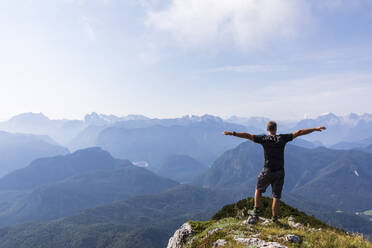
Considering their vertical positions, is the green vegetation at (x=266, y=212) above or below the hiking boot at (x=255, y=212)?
below

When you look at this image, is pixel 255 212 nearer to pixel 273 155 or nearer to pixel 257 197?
pixel 257 197

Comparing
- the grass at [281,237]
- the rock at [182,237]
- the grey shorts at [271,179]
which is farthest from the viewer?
the rock at [182,237]

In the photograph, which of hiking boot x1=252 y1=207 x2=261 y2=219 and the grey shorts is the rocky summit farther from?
the grey shorts

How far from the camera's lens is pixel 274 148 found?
11430 mm

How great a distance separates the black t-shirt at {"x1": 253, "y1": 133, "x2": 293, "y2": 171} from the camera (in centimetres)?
1132

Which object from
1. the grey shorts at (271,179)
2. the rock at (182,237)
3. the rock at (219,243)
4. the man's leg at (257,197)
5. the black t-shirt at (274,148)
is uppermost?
the black t-shirt at (274,148)

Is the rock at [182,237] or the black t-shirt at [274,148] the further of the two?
the rock at [182,237]

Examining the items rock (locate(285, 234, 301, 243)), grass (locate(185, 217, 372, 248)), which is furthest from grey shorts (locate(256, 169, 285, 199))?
rock (locate(285, 234, 301, 243))

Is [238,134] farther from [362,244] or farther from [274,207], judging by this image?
[362,244]

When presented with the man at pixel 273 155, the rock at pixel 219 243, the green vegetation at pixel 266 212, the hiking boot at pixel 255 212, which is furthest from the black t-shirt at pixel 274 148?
the green vegetation at pixel 266 212

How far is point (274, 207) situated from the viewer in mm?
12383

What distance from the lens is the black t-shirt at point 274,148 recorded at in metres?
11.3

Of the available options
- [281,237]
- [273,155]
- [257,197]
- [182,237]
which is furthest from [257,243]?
[182,237]

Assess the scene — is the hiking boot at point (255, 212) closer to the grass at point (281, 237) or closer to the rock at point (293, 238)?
the grass at point (281, 237)
